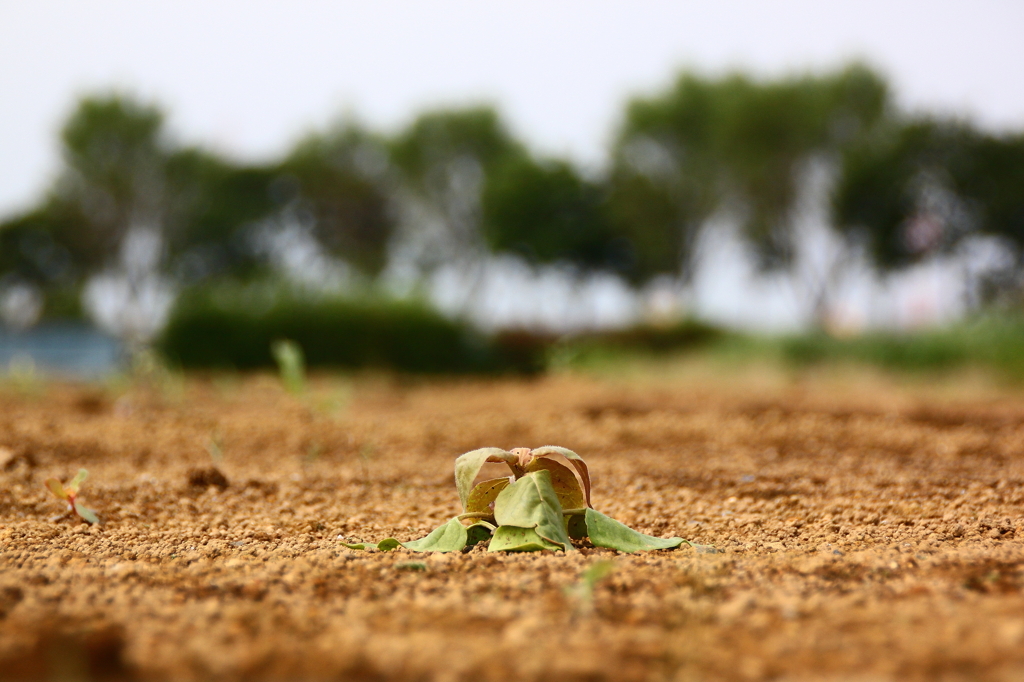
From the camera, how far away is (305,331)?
902cm

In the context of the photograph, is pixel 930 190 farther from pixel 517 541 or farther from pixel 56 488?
pixel 56 488

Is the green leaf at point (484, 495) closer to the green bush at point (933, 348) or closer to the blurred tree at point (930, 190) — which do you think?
the green bush at point (933, 348)

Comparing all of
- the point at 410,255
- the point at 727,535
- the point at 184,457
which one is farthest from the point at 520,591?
the point at 410,255

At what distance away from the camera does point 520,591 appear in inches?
48.6

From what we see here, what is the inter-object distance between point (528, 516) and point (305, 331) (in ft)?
25.9

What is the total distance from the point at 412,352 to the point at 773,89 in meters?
18.0

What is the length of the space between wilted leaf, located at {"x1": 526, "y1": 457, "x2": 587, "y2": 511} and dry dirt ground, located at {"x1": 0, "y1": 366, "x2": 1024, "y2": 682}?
18 cm

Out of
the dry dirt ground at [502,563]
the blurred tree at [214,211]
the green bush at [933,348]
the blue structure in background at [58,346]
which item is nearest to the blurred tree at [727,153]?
the green bush at [933,348]

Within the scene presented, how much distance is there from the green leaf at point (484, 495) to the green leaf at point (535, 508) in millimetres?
57

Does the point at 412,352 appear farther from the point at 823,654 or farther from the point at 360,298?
the point at 823,654

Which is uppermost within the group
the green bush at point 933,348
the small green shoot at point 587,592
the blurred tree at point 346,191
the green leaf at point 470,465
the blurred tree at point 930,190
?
the blurred tree at point 346,191

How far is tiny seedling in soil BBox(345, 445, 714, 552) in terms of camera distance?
155cm

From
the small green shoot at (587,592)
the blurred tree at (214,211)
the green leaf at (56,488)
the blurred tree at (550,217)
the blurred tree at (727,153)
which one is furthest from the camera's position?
the blurred tree at (214,211)

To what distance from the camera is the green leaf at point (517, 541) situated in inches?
59.7
